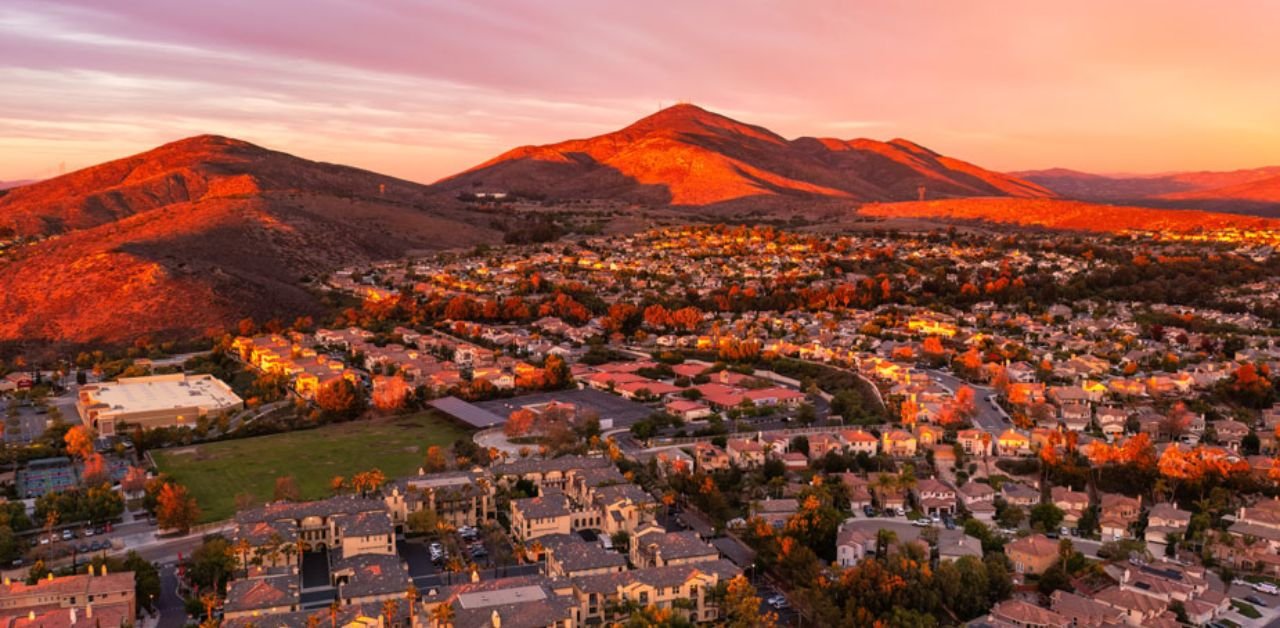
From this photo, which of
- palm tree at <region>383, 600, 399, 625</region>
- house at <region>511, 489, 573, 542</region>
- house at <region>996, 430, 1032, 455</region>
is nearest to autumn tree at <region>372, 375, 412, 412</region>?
house at <region>511, 489, 573, 542</region>

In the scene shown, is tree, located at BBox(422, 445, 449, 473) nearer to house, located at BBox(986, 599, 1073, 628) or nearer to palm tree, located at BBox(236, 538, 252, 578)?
palm tree, located at BBox(236, 538, 252, 578)

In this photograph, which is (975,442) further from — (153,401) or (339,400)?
(153,401)

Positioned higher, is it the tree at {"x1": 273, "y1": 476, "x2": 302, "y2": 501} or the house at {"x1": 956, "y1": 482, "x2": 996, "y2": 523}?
the tree at {"x1": 273, "y1": 476, "x2": 302, "y2": 501}

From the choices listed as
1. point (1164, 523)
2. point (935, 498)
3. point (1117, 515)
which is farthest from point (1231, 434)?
point (935, 498)

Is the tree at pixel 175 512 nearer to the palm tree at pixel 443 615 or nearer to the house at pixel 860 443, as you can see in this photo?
the palm tree at pixel 443 615

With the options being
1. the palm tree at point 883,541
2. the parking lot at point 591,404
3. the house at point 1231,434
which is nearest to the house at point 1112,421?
the house at point 1231,434
